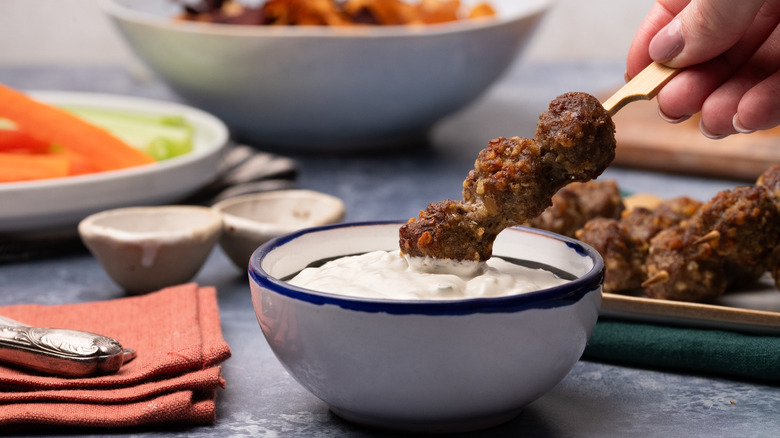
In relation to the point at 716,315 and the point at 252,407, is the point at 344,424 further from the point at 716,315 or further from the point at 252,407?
the point at 716,315

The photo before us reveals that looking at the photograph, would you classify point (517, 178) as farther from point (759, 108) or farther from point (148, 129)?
point (148, 129)

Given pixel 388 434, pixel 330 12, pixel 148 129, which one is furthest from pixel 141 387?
pixel 330 12

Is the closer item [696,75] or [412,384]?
[412,384]

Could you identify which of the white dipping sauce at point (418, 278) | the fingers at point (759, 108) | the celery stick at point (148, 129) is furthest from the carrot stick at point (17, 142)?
the fingers at point (759, 108)

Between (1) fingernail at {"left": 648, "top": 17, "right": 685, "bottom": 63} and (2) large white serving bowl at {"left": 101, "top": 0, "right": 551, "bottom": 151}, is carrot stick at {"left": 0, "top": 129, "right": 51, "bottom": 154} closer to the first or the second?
(2) large white serving bowl at {"left": 101, "top": 0, "right": 551, "bottom": 151}

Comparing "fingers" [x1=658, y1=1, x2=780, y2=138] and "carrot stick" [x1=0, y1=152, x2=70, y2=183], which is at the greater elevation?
"fingers" [x1=658, y1=1, x2=780, y2=138]

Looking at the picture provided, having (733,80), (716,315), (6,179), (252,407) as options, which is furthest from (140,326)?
(733,80)

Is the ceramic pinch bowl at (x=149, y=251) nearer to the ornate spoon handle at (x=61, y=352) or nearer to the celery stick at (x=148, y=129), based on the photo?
the ornate spoon handle at (x=61, y=352)

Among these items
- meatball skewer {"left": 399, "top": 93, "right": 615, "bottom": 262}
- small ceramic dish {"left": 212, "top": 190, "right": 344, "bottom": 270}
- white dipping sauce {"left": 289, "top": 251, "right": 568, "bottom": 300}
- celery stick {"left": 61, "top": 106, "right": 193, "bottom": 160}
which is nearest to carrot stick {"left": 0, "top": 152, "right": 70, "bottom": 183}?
celery stick {"left": 61, "top": 106, "right": 193, "bottom": 160}
